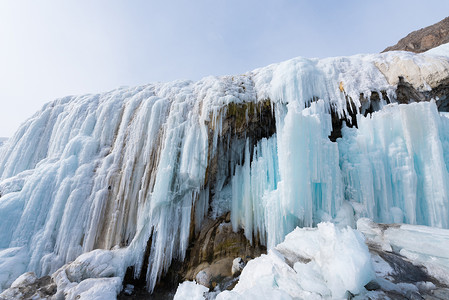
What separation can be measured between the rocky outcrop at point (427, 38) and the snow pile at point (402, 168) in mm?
23145

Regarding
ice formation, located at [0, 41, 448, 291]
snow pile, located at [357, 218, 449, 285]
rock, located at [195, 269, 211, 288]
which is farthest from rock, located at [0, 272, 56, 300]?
snow pile, located at [357, 218, 449, 285]

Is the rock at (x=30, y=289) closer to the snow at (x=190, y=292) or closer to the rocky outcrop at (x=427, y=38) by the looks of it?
the snow at (x=190, y=292)

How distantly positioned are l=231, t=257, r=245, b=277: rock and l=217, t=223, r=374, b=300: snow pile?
15.2 ft

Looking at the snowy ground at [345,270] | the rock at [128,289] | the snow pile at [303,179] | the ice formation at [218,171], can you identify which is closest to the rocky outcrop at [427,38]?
the ice formation at [218,171]

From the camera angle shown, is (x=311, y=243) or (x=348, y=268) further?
(x=311, y=243)

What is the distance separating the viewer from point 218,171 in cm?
961

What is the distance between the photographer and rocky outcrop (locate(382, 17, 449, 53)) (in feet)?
73.8

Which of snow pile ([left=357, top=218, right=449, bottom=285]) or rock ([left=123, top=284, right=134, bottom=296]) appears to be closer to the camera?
snow pile ([left=357, top=218, right=449, bottom=285])

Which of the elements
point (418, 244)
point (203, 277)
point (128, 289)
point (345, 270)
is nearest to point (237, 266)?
point (203, 277)

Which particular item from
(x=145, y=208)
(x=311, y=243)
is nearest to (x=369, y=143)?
(x=311, y=243)

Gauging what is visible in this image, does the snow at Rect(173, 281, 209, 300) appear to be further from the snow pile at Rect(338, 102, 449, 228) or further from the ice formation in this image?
the snow pile at Rect(338, 102, 449, 228)

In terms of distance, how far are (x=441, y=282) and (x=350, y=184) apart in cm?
477

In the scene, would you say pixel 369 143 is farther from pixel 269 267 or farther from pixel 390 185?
pixel 269 267

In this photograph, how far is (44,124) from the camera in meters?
12.9
